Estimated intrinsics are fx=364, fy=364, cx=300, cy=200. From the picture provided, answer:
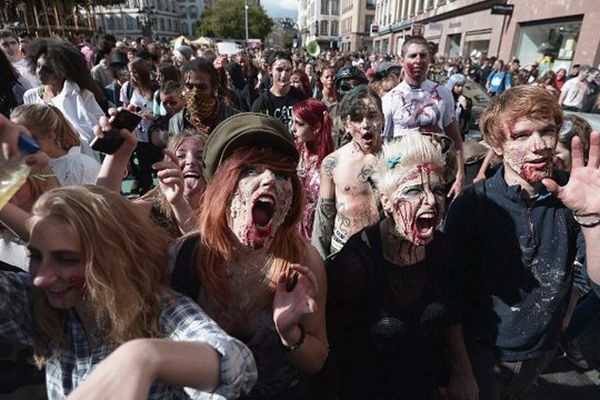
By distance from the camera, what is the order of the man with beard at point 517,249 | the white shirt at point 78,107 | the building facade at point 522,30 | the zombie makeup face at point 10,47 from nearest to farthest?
the man with beard at point 517,249 < the white shirt at point 78,107 < the zombie makeup face at point 10,47 < the building facade at point 522,30

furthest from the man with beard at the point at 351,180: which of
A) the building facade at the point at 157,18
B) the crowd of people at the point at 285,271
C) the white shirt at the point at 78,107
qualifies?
the building facade at the point at 157,18

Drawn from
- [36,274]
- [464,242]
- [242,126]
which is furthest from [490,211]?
[36,274]

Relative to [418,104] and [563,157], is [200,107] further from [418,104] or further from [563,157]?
[563,157]

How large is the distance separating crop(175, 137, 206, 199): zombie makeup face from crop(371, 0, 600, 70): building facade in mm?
15638

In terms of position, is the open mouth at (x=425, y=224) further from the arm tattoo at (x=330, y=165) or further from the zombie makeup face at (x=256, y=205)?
the arm tattoo at (x=330, y=165)

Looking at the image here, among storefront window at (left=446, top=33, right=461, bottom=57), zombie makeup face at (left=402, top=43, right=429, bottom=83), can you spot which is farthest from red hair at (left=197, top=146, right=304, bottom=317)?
storefront window at (left=446, top=33, right=461, bottom=57)

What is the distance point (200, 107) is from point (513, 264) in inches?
111

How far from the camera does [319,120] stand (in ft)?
10.0

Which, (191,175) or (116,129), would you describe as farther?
(191,175)

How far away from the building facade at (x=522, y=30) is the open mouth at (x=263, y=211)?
52.4ft

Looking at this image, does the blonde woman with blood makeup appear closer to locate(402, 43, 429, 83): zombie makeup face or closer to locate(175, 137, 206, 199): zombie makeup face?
locate(175, 137, 206, 199): zombie makeup face

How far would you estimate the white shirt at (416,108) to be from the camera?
356cm

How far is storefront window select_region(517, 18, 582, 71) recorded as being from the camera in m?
14.1

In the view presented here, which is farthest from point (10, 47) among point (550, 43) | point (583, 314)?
point (550, 43)
